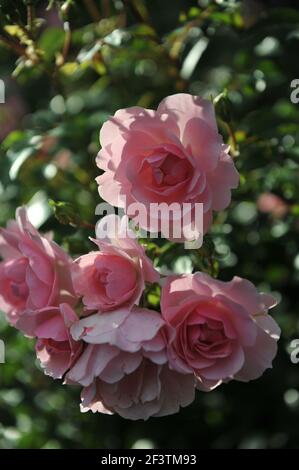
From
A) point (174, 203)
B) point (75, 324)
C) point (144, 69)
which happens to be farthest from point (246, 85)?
point (75, 324)

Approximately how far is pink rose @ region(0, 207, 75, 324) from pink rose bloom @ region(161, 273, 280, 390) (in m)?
0.15

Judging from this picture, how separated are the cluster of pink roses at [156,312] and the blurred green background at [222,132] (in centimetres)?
27

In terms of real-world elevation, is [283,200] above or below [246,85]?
below

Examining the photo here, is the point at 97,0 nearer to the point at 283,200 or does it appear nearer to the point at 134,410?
the point at 283,200

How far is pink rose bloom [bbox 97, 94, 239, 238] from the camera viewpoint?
865 mm

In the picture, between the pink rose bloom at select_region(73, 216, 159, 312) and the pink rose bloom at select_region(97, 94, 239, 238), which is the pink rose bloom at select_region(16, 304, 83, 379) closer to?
the pink rose bloom at select_region(73, 216, 159, 312)

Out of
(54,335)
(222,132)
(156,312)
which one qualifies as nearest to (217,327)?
(156,312)

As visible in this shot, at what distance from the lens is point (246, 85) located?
4.42 feet

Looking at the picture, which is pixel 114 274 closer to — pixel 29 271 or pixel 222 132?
pixel 29 271

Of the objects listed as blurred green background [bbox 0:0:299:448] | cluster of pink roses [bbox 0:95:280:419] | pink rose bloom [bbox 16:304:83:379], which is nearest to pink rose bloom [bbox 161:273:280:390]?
cluster of pink roses [bbox 0:95:280:419]

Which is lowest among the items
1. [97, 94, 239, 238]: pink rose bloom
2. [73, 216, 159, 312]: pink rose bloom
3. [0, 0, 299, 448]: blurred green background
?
[0, 0, 299, 448]: blurred green background

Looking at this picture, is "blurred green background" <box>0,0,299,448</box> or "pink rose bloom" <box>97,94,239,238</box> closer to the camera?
"pink rose bloom" <box>97,94,239,238</box>
